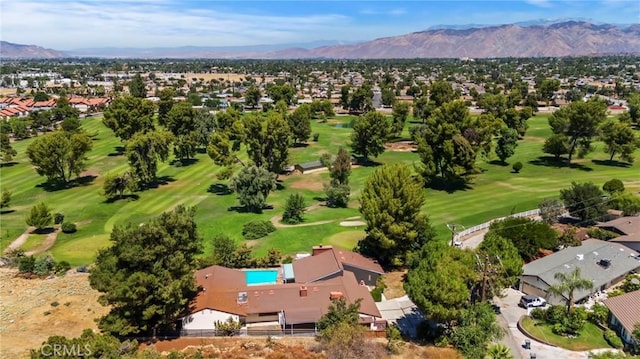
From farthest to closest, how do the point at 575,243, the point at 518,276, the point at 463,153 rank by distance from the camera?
the point at 463,153 → the point at 575,243 → the point at 518,276

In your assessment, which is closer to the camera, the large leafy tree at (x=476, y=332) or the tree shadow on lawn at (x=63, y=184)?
the large leafy tree at (x=476, y=332)

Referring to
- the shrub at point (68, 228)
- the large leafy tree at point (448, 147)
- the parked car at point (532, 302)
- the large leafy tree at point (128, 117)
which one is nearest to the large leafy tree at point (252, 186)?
the shrub at point (68, 228)

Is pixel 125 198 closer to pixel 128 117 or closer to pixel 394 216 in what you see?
pixel 128 117

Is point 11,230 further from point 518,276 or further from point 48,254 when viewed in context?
point 518,276

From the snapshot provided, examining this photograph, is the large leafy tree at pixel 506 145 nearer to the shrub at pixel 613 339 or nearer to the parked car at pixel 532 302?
the parked car at pixel 532 302

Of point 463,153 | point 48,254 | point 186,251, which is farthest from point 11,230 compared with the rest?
point 463,153

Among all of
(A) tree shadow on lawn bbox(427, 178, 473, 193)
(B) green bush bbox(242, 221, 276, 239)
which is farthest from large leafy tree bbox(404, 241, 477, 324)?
(A) tree shadow on lawn bbox(427, 178, 473, 193)
